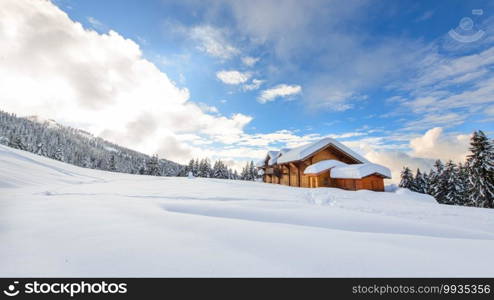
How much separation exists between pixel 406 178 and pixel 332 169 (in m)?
26.8

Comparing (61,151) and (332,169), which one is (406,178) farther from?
(61,151)

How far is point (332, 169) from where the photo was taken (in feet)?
62.5

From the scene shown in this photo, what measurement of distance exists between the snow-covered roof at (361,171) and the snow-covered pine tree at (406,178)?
952 inches

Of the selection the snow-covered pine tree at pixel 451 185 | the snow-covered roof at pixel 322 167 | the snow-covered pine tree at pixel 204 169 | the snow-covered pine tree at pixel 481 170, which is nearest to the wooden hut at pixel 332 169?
the snow-covered roof at pixel 322 167

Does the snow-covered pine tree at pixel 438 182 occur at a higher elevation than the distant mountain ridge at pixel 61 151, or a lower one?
lower

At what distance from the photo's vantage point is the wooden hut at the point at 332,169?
55.9 feet

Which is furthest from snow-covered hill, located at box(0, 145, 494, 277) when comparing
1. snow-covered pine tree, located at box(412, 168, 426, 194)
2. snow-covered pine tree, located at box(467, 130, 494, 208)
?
snow-covered pine tree, located at box(412, 168, 426, 194)

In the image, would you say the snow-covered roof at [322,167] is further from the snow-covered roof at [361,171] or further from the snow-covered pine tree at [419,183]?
the snow-covered pine tree at [419,183]

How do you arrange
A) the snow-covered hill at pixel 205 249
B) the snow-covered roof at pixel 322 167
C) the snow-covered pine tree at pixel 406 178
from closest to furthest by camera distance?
the snow-covered hill at pixel 205 249, the snow-covered roof at pixel 322 167, the snow-covered pine tree at pixel 406 178

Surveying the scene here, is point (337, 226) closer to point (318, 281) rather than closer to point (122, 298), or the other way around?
point (318, 281)

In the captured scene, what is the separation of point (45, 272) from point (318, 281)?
243 cm

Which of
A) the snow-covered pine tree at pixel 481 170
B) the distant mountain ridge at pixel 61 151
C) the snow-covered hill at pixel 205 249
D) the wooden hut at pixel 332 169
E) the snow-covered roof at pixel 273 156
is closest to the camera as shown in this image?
the snow-covered hill at pixel 205 249

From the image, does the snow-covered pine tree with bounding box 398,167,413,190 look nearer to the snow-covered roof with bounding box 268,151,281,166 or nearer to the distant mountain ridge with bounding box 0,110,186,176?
the snow-covered roof with bounding box 268,151,281,166

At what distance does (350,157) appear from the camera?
2105 centimetres
